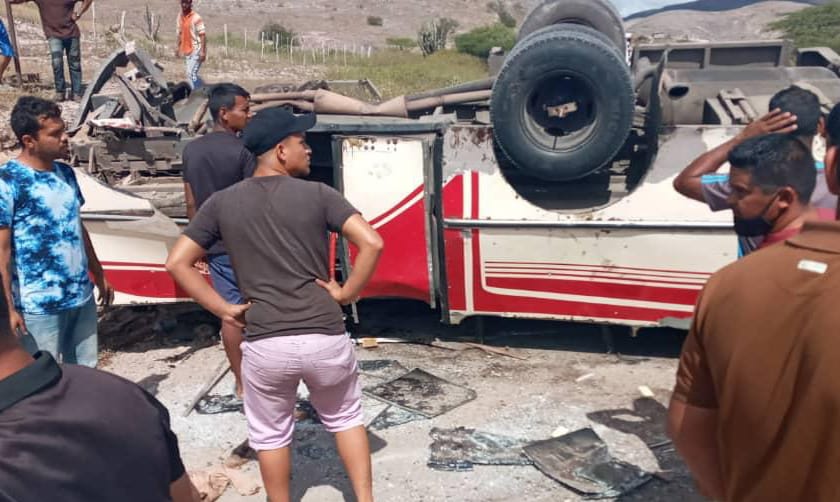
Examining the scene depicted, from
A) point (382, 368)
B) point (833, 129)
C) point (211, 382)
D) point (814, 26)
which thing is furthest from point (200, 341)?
point (814, 26)

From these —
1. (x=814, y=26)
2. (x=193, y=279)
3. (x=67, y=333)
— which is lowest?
(x=67, y=333)

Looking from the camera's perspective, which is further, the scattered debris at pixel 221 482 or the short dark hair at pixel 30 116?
the scattered debris at pixel 221 482

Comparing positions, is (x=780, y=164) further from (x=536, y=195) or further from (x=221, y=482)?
Answer: (x=221, y=482)

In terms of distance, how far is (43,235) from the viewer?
11.4ft

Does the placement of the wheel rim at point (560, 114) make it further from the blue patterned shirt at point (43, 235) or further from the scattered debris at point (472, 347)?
the blue patterned shirt at point (43, 235)

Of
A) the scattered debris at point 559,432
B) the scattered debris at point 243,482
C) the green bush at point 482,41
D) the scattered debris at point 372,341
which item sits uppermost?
the green bush at point 482,41

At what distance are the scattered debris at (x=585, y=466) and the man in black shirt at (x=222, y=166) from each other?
1.69 metres

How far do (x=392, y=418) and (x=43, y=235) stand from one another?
1.99 meters

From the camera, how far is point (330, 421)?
316 cm

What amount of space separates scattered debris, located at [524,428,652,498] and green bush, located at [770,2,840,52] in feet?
104

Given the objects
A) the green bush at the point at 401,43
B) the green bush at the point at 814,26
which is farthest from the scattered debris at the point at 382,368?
the green bush at the point at 401,43

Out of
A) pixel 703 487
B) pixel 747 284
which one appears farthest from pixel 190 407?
pixel 747 284

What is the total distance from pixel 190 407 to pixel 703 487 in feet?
10.6

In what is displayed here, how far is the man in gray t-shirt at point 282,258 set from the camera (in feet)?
9.55
